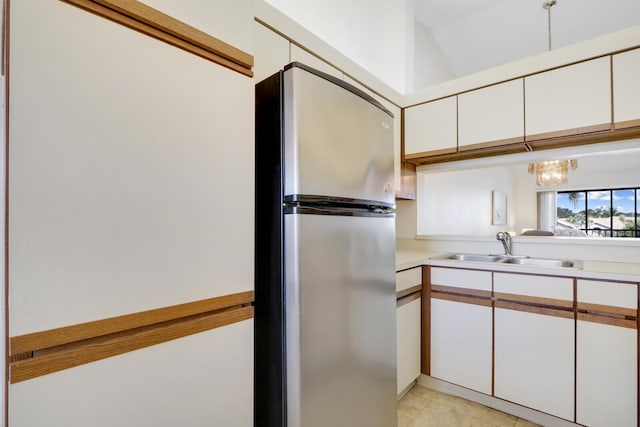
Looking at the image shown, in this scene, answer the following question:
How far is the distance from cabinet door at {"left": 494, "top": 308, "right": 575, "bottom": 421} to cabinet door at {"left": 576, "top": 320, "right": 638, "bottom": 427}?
5cm

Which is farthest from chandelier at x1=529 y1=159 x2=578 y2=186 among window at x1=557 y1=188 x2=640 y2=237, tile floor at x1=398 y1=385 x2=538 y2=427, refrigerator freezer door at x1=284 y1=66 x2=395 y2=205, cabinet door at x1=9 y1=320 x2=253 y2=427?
cabinet door at x1=9 y1=320 x2=253 y2=427

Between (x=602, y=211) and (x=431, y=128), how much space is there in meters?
6.91

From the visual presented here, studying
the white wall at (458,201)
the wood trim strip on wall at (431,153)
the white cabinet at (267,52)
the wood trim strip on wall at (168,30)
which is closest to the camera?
the wood trim strip on wall at (168,30)

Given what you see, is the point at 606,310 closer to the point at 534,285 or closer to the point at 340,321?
the point at 534,285

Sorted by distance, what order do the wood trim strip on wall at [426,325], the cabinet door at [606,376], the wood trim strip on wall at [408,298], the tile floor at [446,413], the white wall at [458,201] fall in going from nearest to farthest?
1. the cabinet door at [606,376]
2. the tile floor at [446,413]
3. the wood trim strip on wall at [408,298]
4. the wood trim strip on wall at [426,325]
5. the white wall at [458,201]

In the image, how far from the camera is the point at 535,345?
5.99 feet

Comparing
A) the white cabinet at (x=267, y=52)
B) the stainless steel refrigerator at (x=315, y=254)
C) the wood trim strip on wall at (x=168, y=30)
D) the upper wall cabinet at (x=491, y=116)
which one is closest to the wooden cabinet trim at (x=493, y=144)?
the upper wall cabinet at (x=491, y=116)

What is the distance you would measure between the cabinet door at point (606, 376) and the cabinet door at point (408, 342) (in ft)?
2.79

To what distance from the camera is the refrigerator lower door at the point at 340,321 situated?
105 centimetres

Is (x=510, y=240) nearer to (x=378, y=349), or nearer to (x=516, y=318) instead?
(x=516, y=318)

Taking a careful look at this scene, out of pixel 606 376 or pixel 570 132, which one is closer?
pixel 606 376

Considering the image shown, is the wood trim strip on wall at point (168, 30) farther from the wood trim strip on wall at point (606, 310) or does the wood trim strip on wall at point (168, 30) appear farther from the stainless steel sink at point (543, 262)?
the stainless steel sink at point (543, 262)

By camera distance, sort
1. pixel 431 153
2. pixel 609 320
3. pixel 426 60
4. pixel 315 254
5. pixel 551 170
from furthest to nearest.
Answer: pixel 551 170 → pixel 426 60 → pixel 431 153 → pixel 609 320 → pixel 315 254

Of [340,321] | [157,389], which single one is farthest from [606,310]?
[157,389]
